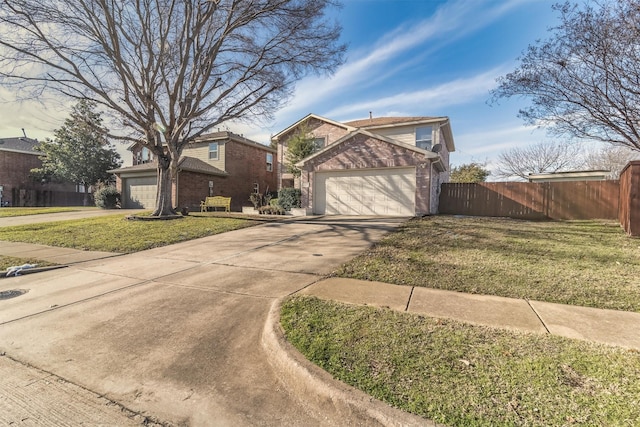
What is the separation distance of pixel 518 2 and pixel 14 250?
651 inches

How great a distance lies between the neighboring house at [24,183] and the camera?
91.5 feet

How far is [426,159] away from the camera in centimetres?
1347

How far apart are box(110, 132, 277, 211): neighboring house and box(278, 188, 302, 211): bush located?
6.80 meters

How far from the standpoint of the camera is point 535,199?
51.2ft

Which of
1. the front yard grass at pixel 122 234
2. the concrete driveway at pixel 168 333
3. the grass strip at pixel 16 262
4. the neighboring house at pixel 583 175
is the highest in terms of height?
the neighboring house at pixel 583 175

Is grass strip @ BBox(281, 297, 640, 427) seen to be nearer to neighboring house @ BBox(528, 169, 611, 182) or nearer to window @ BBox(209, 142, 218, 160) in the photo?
neighboring house @ BBox(528, 169, 611, 182)

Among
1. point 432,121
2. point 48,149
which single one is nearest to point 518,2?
point 432,121

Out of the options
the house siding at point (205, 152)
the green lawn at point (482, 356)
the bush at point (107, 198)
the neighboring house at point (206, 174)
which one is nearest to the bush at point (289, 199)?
the neighboring house at point (206, 174)

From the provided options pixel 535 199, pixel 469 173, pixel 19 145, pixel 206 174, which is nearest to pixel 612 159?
pixel 469 173

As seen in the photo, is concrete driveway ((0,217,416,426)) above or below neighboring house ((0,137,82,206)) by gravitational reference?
below

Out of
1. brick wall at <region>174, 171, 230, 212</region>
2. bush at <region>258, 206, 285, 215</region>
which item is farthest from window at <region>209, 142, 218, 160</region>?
bush at <region>258, 206, 285, 215</region>

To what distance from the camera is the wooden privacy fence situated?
46.9 feet

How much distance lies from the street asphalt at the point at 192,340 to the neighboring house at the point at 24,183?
32.2 metres

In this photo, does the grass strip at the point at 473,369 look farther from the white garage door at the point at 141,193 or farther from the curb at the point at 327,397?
the white garage door at the point at 141,193
